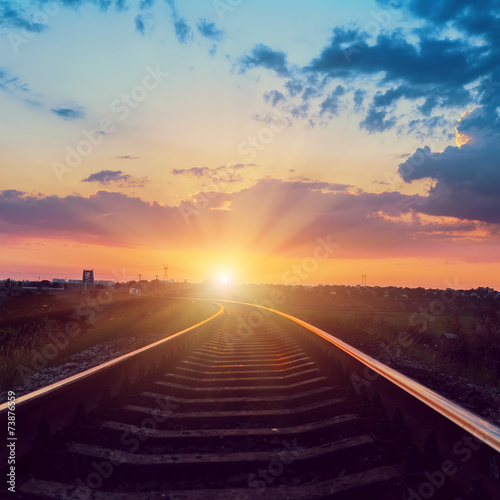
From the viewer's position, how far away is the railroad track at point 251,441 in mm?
2705

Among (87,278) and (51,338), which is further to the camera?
(87,278)

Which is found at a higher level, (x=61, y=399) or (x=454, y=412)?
(x=454, y=412)

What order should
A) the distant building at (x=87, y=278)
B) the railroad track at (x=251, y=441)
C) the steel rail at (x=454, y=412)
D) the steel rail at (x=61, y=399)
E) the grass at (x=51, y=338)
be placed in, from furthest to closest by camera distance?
the distant building at (x=87, y=278), the grass at (x=51, y=338), the steel rail at (x=61, y=399), the railroad track at (x=251, y=441), the steel rail at (x=454, y=412)

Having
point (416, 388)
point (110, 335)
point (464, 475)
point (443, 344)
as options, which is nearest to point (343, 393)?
point (416, 388)

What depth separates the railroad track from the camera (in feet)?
8.87

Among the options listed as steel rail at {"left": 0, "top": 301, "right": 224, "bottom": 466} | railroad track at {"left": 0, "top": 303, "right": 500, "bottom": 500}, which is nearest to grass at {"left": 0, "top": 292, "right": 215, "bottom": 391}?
steel rail at {"left": 0, "top": 301, "right": 224, "bottom": 466}

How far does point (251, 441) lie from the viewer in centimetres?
360

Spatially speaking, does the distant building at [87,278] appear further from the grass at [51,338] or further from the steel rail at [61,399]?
the steel rail at [61,399]

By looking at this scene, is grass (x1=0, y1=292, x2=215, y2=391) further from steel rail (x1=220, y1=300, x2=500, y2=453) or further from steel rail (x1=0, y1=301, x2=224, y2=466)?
steel rail (x1=220, y1=300, x2=500, y2=453)

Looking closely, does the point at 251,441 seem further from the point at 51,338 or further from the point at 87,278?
the point at 87,278

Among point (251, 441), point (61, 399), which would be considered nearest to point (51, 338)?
point (61, 399)

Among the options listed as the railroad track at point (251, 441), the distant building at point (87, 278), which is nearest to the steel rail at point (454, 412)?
the railroad track at point (251, 441)

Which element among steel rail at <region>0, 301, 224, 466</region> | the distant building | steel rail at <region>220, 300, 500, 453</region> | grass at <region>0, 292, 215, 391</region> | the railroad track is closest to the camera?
steel rail at <region>220, 300, 500, 453</region>

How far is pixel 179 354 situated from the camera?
26.2 feet
